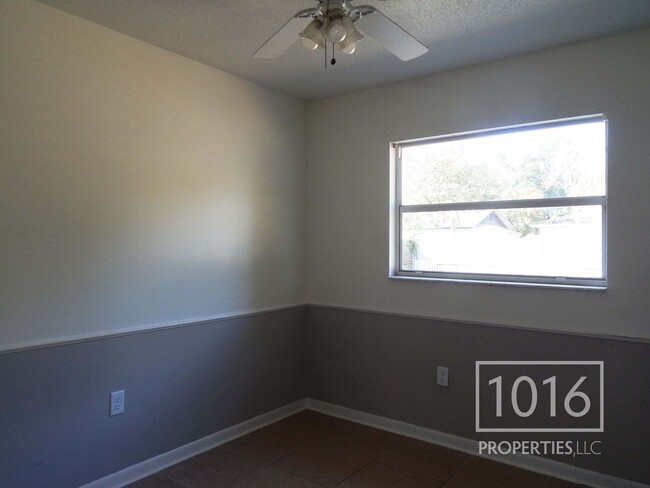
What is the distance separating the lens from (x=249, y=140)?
10.6ft

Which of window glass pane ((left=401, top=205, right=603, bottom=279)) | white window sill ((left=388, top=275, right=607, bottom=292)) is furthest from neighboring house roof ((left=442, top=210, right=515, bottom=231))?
white window sill ((left=388, top=275, right=607, bottom=292))

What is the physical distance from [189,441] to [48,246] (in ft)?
4.83

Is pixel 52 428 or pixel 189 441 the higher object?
pixel 52 428

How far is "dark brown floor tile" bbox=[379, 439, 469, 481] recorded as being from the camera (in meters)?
2.61

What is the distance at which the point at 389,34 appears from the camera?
182 centimetres

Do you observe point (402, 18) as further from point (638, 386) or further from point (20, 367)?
point (20, 367)

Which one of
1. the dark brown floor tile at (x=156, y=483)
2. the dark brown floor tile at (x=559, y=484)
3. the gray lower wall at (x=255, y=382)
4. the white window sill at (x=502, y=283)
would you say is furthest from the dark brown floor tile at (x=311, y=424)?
the dark brown floor tile at (x=559, y=484)

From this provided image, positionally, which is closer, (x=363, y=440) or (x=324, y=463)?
(x=324, y=463)

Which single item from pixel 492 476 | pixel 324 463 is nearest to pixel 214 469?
pixel 324 463

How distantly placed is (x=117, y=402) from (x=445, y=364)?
6.67ft

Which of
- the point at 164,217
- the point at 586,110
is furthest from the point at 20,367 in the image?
the point at 586,110

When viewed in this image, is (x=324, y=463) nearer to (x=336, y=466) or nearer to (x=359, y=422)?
(x=336, y=466)

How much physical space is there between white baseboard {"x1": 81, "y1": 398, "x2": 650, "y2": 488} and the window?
105cm

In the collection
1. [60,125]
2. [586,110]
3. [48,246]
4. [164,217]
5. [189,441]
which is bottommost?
[189,441]
